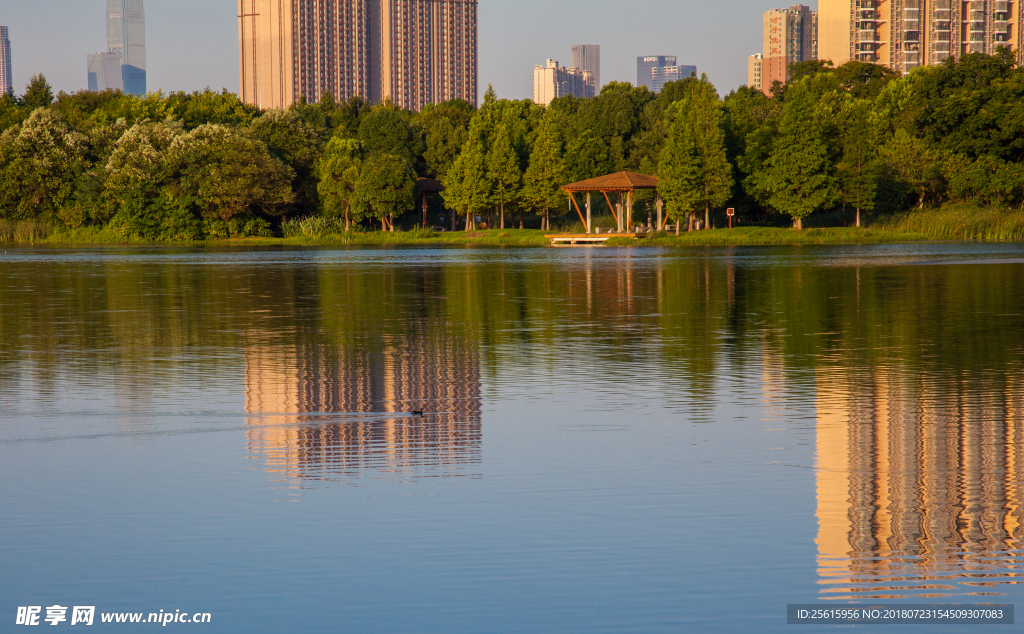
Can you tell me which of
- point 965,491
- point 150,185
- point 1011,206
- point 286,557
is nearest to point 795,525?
point 965,491

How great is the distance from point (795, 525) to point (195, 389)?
23.9 ft

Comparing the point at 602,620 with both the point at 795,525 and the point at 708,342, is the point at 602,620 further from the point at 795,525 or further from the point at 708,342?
the point at 708,342

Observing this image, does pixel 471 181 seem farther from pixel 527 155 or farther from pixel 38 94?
pixel 38 94

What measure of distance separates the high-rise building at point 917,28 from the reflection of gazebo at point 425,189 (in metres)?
107

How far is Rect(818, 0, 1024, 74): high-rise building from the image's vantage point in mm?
165250

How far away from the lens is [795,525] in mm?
5848

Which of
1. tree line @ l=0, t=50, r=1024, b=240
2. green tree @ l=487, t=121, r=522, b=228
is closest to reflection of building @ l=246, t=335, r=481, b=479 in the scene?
tree line @ l=0, t=50, r=1024, b=240

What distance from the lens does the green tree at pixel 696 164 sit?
6438 cm

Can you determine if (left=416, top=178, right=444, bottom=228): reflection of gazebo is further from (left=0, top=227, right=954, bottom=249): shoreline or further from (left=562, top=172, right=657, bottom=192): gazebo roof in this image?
(left=562, top=172, right=657, bottom=192): gazebo roof

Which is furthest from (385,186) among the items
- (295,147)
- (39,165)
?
(39,165)

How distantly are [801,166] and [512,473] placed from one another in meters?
59.3

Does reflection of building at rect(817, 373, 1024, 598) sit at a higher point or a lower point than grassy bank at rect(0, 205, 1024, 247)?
lower

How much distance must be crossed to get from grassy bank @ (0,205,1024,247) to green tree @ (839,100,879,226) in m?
1.95

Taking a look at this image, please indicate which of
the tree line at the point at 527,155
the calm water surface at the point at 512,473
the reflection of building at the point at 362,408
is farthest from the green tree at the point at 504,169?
the reflection of building at the point at 362,408
